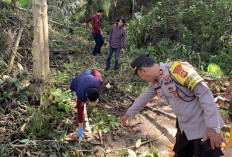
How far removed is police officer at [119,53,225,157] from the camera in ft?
6.33

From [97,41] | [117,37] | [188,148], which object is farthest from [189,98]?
[97,41]

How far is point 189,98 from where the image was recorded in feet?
6.95

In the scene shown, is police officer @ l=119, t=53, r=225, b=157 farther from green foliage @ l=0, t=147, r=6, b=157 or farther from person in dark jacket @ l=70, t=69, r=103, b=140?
green foliage @ l=0, t=147, r=6, b=157

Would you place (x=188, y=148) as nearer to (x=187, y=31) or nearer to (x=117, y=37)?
(x=117, y=37)

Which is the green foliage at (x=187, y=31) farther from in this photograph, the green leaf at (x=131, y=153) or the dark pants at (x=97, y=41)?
the green leaf at (x=131, y=153)

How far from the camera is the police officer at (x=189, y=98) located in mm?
1931

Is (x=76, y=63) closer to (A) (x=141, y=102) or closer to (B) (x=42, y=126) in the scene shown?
(B) (x=42, y=126)

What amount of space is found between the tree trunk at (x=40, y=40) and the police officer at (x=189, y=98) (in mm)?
2019

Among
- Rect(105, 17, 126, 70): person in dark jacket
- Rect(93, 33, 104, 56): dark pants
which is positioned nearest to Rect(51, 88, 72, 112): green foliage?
Rect(105, 17, 126, 70): person in dark jacket

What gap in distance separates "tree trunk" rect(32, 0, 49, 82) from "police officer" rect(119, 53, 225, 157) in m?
2.02

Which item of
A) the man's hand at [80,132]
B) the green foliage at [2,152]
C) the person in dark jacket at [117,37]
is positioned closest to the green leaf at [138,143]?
the man's hand at [80,132]

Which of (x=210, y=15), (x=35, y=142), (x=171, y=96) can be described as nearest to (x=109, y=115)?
(x=35, y=142)

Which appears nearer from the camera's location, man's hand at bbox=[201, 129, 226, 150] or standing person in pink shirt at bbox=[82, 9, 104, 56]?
man's hand at bbox=[201, 129, 226, 150]

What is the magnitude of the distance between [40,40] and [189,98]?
2583 mm
